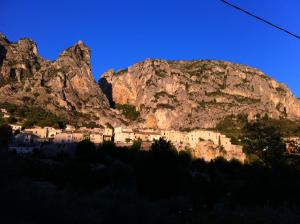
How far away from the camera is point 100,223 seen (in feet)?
31.5

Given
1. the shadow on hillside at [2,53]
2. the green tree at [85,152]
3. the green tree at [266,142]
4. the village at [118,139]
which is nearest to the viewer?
the green tree at [266,142]

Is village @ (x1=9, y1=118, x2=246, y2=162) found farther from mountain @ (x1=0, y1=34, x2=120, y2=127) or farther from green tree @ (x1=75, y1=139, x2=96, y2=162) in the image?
mountain @ (x1=0, y1=34, x2=120, y2=127)

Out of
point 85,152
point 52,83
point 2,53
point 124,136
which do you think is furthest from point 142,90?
point 85,152

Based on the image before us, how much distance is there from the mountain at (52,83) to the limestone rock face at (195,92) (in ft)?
→ 55.4

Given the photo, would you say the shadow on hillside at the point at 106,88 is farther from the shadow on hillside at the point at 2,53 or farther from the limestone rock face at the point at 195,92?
the shadow on hillside at the point at 2,53

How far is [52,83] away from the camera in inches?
4761

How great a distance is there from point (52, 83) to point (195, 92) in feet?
159

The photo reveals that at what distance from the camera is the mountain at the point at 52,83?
11219 centimetres

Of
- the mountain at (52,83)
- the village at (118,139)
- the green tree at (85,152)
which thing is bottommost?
the green tree at (85,152)

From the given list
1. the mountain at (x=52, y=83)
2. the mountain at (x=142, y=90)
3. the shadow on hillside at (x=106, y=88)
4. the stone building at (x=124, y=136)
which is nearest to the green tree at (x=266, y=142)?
the stone building at (x=124, y=136)

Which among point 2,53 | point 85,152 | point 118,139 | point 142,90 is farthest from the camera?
point 142,90

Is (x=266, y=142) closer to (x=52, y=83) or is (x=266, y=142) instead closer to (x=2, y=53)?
(x=52, y=83)

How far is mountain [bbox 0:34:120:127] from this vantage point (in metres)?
112

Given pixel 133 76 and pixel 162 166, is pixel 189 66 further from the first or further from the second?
pixel 162 166
